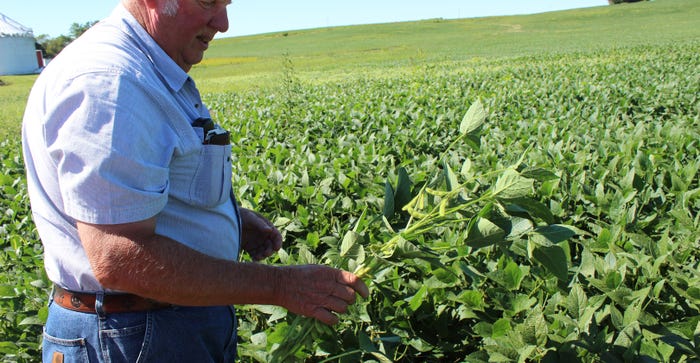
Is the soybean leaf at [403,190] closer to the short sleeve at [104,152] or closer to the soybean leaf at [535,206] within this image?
the soybean leaf at [535,206]

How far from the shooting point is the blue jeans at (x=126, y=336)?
62.2 inches

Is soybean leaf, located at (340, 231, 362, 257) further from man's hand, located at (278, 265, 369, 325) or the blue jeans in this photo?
the blue jeans

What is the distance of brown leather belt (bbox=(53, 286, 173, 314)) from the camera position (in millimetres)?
1570

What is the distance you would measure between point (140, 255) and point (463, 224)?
138 cm

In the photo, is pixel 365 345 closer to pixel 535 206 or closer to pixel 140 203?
pixel 535 206

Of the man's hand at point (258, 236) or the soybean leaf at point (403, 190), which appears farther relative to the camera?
the man's hand at point (258, 236)

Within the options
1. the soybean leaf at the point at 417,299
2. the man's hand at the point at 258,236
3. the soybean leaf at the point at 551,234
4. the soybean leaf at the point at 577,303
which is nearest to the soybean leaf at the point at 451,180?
the soybean leaf at the point at 551,234

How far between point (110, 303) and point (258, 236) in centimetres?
76

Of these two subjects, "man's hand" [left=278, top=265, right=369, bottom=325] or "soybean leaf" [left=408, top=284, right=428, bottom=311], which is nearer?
"man's hand" [left=278, top=265, right=369, bottom=325]

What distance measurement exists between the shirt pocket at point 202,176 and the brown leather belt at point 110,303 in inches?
12.1

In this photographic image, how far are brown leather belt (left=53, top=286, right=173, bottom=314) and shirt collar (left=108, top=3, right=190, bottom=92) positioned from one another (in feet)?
1.95

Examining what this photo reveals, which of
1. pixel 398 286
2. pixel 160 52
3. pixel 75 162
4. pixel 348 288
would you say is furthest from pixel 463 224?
pixel 75 162

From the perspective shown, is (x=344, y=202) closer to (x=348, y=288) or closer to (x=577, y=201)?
(x=577, y=201)

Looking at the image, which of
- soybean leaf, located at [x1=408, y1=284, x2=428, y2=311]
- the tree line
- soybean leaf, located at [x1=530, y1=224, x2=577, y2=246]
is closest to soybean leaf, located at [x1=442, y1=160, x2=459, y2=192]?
soybean leaf, located at [x1=530, y1=224, x2=577, y2=246]
